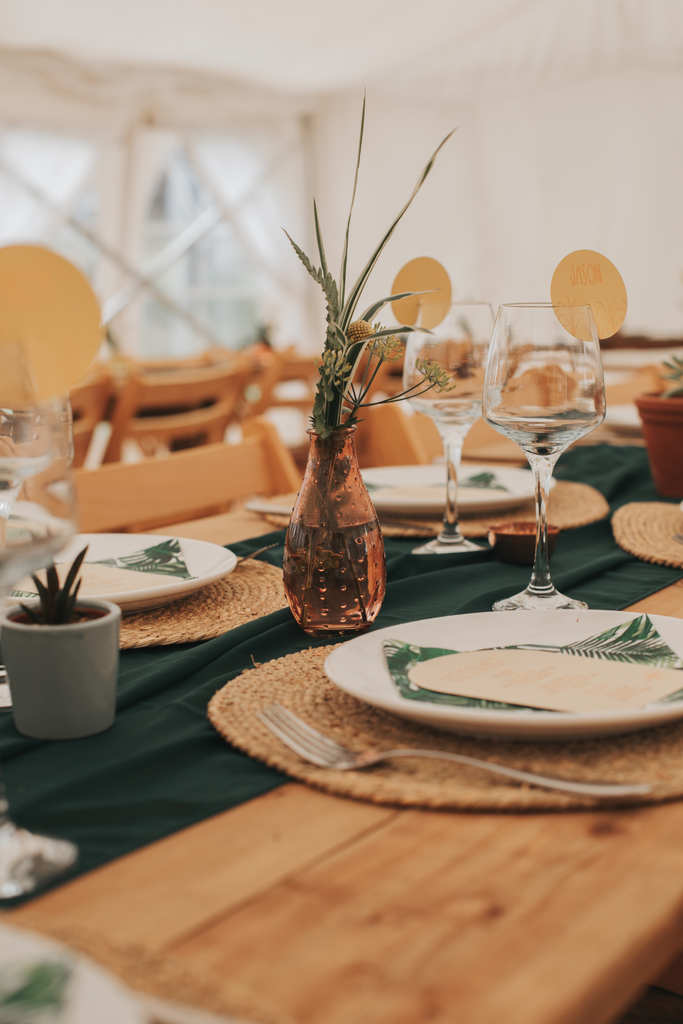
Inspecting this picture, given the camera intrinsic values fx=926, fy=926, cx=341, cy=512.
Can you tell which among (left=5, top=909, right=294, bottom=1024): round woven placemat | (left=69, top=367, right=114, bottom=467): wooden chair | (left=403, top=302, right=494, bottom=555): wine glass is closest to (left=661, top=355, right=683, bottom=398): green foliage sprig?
(left=403, top=302, right=494, bottom=555): wine glass

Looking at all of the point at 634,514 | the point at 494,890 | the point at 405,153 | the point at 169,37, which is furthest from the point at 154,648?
the point at 405,153

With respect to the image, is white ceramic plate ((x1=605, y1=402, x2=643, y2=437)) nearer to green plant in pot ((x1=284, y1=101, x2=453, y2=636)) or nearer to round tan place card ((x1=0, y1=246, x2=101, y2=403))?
green plant in pot ((x1=284, y1=101, x2=453, y2=636))

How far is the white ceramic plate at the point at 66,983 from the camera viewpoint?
0.91 feet

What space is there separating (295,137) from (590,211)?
2.45 metres

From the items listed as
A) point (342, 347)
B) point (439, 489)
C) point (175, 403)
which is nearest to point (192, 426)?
point (175, 403)

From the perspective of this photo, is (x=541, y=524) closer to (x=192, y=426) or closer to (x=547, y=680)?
(x=547, y=680)

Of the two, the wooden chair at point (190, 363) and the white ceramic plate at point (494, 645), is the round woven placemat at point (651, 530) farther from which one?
the wooden chair at point (190, 363)

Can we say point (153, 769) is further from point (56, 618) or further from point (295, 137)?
point (295, 137)

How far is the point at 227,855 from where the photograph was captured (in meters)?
0.41

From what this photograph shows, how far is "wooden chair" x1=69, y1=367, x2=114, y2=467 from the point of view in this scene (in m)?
2.48

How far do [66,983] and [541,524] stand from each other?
21.8 inches

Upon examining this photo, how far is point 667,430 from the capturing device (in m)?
1.21

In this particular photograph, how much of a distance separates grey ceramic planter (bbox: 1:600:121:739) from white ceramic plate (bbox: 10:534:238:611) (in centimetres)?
19

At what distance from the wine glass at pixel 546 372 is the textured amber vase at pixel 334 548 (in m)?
0.14
